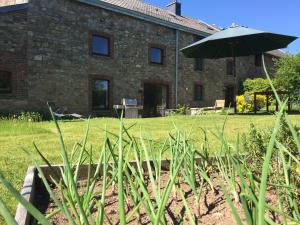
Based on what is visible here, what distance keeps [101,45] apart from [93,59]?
2.96 ft

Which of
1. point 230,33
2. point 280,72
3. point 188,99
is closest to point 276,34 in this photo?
point 230,33

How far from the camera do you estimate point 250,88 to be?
21.5 m

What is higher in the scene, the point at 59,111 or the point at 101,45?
the point at 101,45

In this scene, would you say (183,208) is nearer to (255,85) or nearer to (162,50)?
(162,50)

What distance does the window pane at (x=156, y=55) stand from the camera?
1697cm

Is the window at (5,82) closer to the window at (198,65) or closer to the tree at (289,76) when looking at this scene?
the window at (198,65)

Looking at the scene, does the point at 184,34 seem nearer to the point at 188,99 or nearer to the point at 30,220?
the point at 188,99

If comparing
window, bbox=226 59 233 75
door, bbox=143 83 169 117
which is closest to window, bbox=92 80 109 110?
door, bbox=143 83 169 117

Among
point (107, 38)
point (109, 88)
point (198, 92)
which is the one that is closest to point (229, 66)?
point (198, 92)

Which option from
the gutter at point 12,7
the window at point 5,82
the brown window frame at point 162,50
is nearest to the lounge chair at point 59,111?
the window at point 5,82

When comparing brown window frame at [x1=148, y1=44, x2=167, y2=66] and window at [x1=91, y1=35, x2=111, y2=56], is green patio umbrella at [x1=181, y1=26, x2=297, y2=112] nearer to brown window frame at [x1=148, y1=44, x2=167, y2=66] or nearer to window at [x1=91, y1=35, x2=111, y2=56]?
window at [x1=91, y1=35, x2=111, y2=56]

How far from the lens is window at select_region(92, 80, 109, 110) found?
14.6m

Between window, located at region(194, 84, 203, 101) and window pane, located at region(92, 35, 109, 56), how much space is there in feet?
20.6

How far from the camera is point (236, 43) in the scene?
34.4ft
